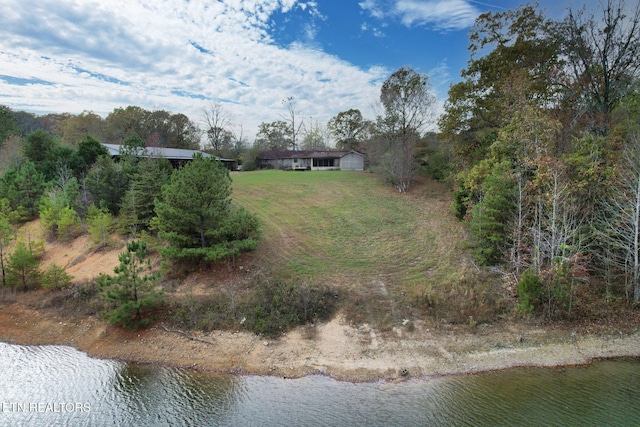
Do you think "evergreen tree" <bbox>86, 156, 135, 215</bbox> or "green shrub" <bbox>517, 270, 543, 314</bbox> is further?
"evergreen tree" <bbox>86, 156, 135, 215</bbox>

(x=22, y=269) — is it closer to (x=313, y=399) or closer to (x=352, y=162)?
(x=313, y=399)

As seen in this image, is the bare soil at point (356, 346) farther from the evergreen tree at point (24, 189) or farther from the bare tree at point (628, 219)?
the evergreen tree at point (24, 189)

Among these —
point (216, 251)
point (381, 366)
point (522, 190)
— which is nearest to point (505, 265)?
point (522, 190)

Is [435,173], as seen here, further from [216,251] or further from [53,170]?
[53,170]

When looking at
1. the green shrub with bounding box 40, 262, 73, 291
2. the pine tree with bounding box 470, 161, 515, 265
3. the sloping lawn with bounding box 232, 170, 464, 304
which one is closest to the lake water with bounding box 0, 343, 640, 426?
the sloping lawn with bounding box 232, 170, 464, 304

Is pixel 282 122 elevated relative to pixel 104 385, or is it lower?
elevated

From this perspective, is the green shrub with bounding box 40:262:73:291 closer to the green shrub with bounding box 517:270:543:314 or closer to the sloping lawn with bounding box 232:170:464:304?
the sloping lawn with bounding box 232:170:464:304
